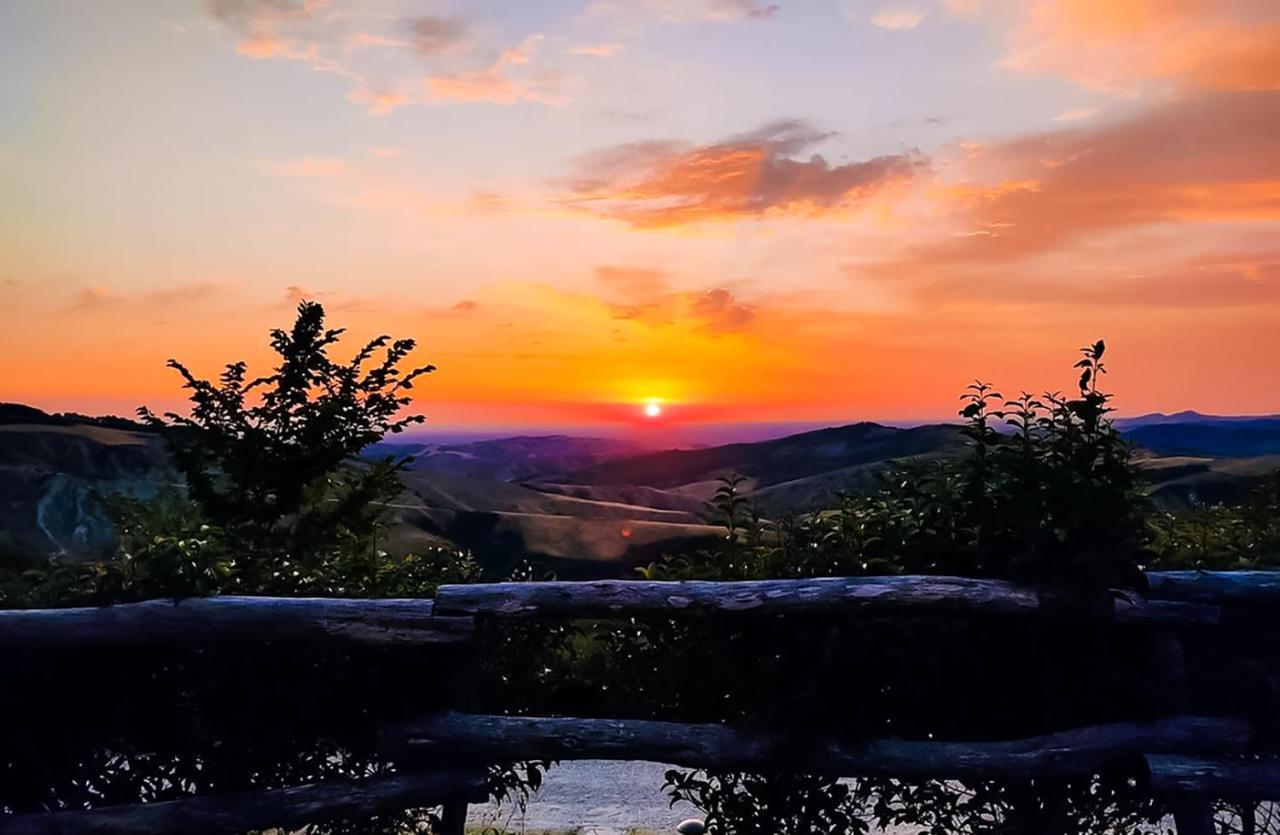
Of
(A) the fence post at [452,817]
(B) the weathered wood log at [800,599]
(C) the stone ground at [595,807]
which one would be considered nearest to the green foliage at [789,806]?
(B) the weathered wood log at [800,599]

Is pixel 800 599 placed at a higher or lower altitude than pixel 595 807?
higher

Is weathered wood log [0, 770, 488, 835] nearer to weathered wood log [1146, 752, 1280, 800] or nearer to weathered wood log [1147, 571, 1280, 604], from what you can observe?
weathered wood log [1146, 752, 1280, 800]

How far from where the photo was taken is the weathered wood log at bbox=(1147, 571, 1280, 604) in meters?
5.55

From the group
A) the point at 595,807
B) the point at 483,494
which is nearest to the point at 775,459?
the point at 483,494

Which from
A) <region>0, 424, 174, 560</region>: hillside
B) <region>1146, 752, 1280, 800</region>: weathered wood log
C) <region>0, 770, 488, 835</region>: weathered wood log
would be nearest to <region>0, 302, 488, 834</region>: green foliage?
<region>0, 770, 488, 835</region>: weathered wood log

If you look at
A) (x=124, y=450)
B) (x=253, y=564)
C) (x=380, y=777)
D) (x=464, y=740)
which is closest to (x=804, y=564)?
(x=464, y=740)

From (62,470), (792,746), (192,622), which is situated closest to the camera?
(192,622)

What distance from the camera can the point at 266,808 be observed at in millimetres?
5422

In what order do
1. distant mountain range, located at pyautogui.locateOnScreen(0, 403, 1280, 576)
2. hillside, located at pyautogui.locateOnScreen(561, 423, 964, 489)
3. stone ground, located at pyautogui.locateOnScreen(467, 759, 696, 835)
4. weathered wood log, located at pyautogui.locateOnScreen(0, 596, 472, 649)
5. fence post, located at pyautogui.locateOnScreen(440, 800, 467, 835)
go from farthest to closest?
hillside, located at pyautogui.locateOnScreen(561, 423, 964, 489) → distant mountain range, located at pyautogui.locateOnScreen(0, 403, 1280, 576) → stone ground, located at pyautogui.locateOnScreen(467, 759, 696, 835) → fence post, located at pyautogui.locateOnScreen(440, 800, 467, 835) → weathered wood log, located at pyautogui.locateOnScreen(0, 596, 472, 649)

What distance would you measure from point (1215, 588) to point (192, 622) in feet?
18.6

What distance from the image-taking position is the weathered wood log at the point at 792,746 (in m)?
5.42

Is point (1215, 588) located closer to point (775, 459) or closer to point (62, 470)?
point (62, 470)

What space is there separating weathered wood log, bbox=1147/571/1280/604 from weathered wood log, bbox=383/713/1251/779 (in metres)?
0.71

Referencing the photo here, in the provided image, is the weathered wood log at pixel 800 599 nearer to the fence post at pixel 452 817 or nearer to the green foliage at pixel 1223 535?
the green foliage at pixel 1223 535
